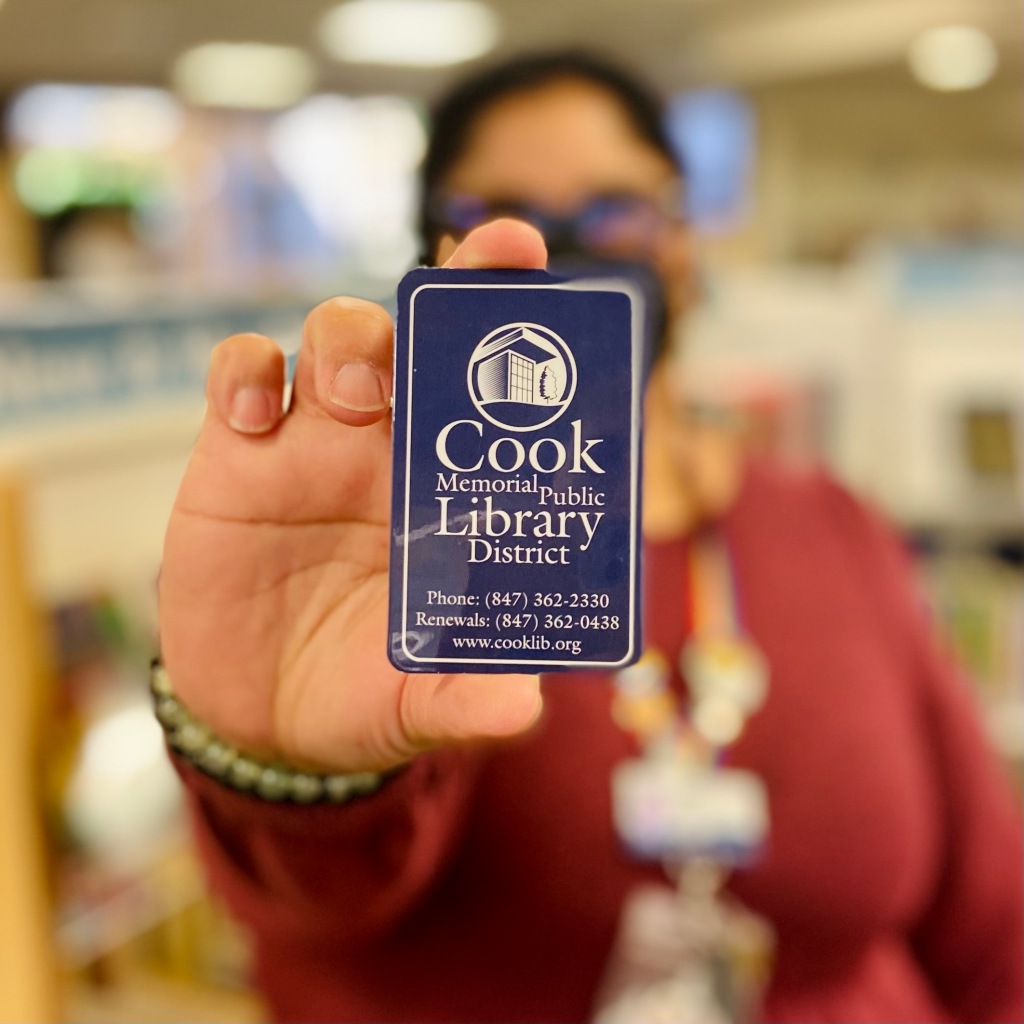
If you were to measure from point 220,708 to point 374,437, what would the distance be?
5.2 inches

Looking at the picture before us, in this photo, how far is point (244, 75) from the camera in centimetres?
545

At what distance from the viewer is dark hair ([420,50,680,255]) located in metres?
0.76

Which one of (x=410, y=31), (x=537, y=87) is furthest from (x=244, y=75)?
(x=537, y=87)

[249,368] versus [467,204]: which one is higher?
[467,204]

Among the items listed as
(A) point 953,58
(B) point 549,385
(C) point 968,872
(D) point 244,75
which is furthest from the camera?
(D) point 244,75

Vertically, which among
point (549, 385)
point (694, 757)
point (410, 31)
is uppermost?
point (410, 31)

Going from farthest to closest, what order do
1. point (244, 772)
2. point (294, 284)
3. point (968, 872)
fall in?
point (294, 284) → point (968, 872) → point (244, 772)

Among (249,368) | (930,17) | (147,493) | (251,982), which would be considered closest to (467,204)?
(249,368)

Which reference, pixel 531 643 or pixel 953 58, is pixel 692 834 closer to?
pixel 531 643

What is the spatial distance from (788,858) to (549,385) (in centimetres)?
63

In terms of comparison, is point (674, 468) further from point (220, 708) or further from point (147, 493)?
point (220, 708)

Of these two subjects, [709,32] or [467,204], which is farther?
[709,32]

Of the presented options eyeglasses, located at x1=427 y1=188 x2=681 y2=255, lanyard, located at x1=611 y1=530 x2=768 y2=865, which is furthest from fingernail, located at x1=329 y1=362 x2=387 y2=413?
lanyard, located at x1=611 y1=530 x2=768 y2=865

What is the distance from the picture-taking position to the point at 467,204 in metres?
0.49
